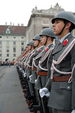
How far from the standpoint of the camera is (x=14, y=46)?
133 meters

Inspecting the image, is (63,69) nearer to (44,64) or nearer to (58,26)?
(58,26)

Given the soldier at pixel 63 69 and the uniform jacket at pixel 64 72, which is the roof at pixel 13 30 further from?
the uniform jacket at pixel 64 72

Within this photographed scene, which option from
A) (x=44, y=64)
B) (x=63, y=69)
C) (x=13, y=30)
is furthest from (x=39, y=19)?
(x=63, y=69)

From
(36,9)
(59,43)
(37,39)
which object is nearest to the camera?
(59,43)

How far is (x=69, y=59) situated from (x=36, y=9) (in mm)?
88568

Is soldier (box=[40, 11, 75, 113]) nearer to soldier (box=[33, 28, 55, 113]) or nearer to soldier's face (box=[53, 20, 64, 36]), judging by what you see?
soldier's face (box=[53, 20, 64, 36])

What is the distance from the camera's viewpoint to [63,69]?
416 centimetres

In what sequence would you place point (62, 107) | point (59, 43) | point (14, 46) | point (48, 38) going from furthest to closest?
1. point (14, 46)
2. point (48, 38)
3. point (59, 43)
4. point (62, 107)

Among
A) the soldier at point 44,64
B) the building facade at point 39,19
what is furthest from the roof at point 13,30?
the soldier at point 44,64

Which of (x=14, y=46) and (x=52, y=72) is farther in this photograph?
(x=14, y=46)

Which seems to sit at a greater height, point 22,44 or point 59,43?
point 59,43

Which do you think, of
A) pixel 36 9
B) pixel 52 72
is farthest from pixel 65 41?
pixel 36 9

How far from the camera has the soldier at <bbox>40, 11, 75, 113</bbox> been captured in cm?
400

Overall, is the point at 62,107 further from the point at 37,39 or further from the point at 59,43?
the point at 37,39
